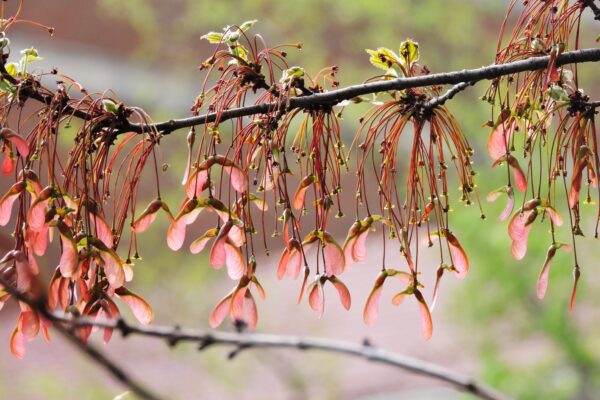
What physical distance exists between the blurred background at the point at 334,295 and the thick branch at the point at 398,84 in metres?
2.40

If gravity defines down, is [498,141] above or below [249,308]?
above

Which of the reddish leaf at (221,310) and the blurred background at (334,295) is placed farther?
the blurred background at (334,295)

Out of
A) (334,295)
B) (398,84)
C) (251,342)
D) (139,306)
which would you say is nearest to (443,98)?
(398,84)

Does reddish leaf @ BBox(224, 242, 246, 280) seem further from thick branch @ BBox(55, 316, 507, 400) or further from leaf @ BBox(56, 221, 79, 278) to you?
thick branch @ BBox(55, 316, 507, 400)

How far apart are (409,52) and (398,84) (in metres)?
0.10

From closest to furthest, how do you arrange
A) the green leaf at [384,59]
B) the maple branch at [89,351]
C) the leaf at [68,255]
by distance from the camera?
the maple branch at [89,351]
the leaf at [68,255]
the green leaf at [384,59]

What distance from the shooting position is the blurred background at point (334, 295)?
3307 mm

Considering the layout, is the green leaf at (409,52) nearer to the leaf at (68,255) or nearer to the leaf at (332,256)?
the leaf at (332,256)

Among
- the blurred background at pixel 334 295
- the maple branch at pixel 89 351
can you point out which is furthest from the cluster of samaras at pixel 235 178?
the blurred background at pixel 334 295

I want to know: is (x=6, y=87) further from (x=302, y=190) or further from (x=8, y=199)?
(x=302, y=190)

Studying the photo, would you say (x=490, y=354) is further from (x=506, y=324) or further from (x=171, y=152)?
(x=171, y=152)

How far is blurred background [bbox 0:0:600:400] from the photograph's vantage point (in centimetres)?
331

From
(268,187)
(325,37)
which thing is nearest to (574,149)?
(268,187)

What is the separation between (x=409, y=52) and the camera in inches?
27.1
